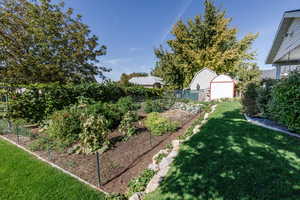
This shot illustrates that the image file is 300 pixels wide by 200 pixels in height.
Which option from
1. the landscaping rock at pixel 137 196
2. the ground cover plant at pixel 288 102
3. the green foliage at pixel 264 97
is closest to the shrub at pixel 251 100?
the green foliage at pixel 264 97

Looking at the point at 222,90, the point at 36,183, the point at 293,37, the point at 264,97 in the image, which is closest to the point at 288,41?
the point at 293,37

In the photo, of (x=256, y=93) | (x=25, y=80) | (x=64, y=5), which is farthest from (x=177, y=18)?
(x=25, y=80)

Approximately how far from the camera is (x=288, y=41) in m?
6.46

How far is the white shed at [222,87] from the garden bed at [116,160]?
14.9m

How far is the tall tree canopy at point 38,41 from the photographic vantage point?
898 cm

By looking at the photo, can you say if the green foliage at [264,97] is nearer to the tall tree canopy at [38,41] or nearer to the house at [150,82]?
the tall tree canopy at [38,41]

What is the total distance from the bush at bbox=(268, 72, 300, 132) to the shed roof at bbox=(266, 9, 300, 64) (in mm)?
3185

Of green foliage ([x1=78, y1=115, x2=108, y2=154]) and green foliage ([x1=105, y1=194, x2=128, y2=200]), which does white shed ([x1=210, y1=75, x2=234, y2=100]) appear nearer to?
green foliage ([x1=78, y1=115, x2=108, y2=154])

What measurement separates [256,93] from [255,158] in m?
4.79

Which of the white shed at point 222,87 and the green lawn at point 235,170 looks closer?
the green lawn at point 235,170

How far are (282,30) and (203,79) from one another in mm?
12785

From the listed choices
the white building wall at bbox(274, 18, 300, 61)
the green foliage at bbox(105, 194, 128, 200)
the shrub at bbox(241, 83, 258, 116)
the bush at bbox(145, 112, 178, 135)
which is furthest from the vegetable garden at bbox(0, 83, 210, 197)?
the white building wall at bbox(274, 18, 300, 61)

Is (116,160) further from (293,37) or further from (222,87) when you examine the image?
(222,87)

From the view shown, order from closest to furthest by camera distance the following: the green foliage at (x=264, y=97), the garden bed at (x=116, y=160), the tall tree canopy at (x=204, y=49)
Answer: the garden bed at (x=116, y=160) < the green foliage at (x=264, y=97) < the tall tree canopy at (x=204, y=49)
